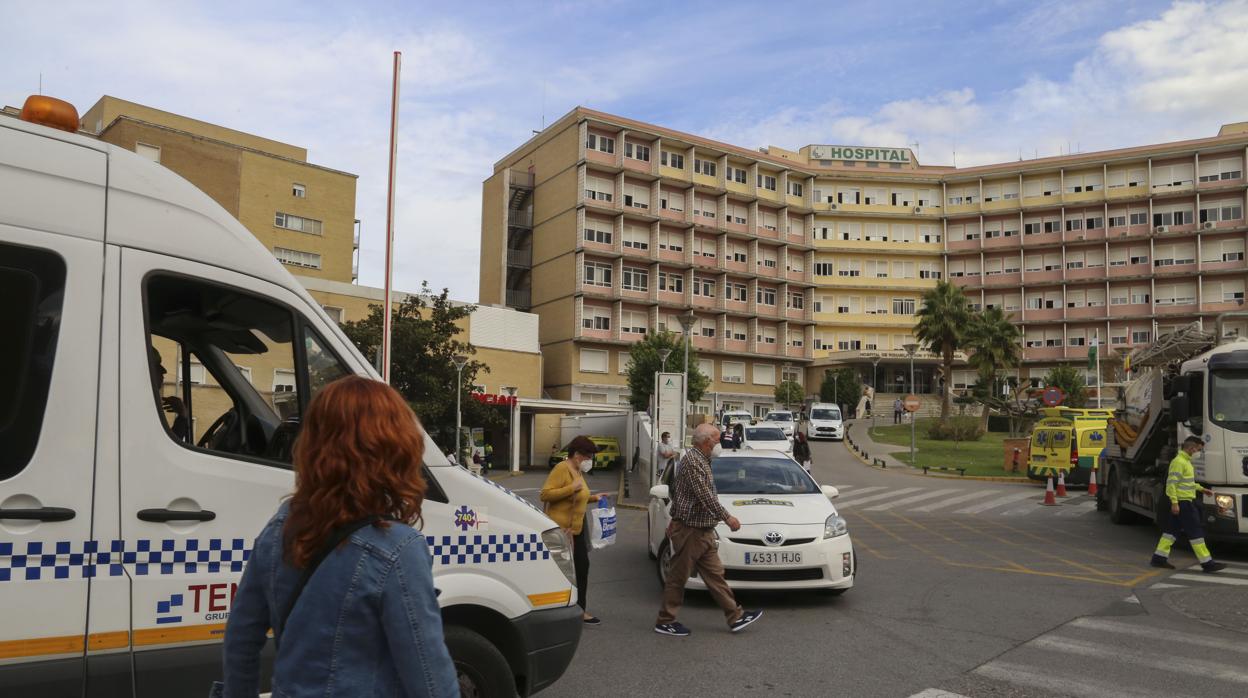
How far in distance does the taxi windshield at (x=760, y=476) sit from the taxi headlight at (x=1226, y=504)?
6.10m

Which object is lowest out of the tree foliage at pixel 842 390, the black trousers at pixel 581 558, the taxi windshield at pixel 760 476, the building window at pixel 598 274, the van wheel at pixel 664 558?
the van wheel at pixel 664 558

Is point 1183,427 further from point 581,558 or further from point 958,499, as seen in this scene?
point 581,558

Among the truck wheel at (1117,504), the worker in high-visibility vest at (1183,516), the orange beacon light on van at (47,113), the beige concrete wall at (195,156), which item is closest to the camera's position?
the orange beacon light on van at (47,113)

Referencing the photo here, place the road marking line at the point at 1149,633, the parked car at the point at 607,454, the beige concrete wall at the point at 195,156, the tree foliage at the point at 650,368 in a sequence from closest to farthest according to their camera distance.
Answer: the road marking line at the point at 1149,633
the parked car at the point at 607,454
the beige concrete wall at the point at 195,156
the tree foliage at the point at 650,368

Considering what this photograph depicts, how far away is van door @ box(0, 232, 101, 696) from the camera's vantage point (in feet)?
10.1

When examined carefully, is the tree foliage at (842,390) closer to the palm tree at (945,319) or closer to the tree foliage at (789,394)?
the tree foliage at (789,394)

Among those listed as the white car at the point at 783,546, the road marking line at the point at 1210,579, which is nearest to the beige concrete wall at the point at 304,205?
the white car at the point at 783,546

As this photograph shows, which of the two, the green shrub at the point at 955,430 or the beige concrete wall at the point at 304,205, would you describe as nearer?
the beige concrete wall at the point at 304,205

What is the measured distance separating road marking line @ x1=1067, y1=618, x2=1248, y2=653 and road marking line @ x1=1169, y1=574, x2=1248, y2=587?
3212 millimetres

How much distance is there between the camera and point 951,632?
24.4 ft

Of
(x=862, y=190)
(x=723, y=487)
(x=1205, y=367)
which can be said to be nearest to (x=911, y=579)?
(x=723, y=487)

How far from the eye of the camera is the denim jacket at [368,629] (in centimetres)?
194

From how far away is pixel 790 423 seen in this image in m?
41.2

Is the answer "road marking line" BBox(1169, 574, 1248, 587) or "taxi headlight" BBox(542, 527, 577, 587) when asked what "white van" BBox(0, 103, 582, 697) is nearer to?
"taxi headlight" BBox(542, 527, 577, 587)
